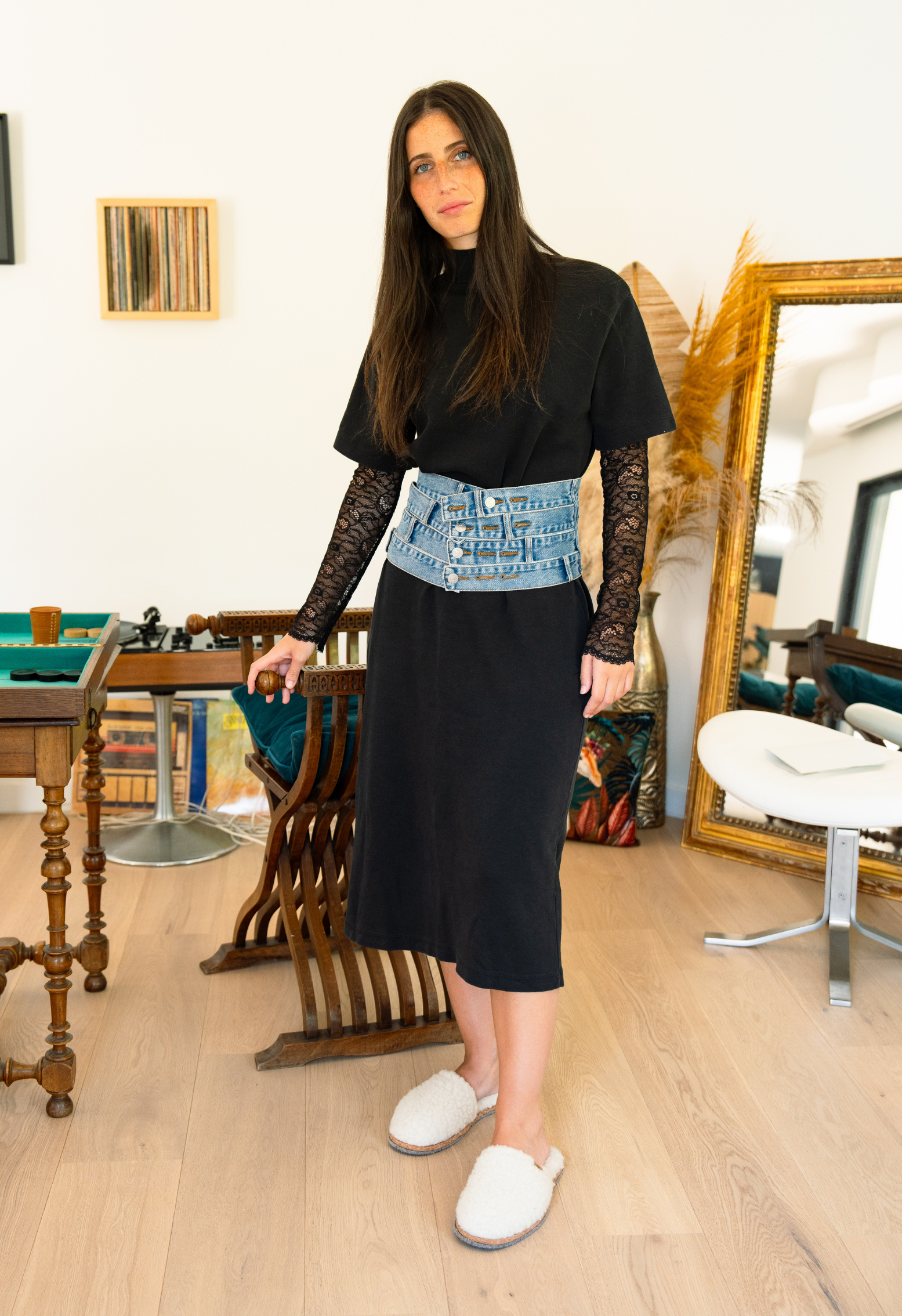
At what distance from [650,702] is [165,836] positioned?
5.26ft

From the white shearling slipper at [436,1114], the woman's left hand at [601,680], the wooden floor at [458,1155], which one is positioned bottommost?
the wooden floor at [458,1155]

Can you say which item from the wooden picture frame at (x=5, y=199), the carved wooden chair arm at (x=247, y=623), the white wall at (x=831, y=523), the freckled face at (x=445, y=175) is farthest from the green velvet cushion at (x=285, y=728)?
the wooden picture frame at (x=5, y=199)

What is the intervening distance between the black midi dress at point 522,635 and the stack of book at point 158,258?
1.94 meters

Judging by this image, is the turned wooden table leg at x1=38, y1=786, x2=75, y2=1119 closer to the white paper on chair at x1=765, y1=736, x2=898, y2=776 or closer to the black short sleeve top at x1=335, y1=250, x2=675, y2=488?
the black short sleeve top at x1=335, y1=250, x2=675, y2=488

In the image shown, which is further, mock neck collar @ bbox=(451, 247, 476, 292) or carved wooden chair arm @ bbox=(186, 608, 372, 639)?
carved wooden chair arm @ bbox=(186, 608, 372, 639)

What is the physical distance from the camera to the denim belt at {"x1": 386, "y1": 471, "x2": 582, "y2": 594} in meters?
1.63

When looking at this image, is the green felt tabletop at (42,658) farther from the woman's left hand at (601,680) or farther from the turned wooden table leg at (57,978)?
the woman's left hand at (601,680)

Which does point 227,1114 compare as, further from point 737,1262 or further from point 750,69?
point 750,69

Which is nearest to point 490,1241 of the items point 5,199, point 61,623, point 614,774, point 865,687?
point 61,623

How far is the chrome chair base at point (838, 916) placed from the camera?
2.55 meters

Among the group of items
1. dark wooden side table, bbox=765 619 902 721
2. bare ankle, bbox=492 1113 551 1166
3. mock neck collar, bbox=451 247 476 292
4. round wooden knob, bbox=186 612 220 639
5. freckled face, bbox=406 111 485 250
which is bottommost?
bare ankle, bbox=492 1113 551 1166

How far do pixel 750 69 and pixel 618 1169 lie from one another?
3160mm

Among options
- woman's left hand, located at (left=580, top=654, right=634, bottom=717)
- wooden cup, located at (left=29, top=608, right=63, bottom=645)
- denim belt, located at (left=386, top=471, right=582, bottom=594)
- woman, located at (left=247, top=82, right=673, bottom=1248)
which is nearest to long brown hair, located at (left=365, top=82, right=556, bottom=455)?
woman, located at (left=247, top=82, right=673, bottom=1248)

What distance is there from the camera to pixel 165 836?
3316 millimetres
